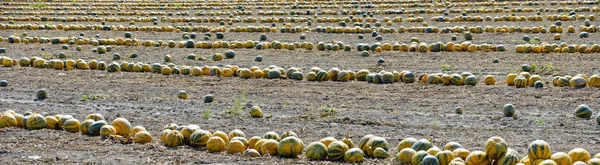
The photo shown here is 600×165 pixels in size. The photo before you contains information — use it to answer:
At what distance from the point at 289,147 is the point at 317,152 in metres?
0.29

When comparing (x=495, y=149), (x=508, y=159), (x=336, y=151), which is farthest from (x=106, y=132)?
(x=508, y=159)

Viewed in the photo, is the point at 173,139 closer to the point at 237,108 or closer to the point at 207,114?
the point at 207,114

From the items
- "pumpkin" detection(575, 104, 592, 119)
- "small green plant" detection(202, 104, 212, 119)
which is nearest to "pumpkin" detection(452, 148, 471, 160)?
"pumpkin" detection(575, 104, 592, 119)

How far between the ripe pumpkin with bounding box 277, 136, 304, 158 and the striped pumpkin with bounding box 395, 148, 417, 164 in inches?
39.0

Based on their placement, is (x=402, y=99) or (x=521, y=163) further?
(x=402, y=99)

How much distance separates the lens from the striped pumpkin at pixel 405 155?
7.64 meters

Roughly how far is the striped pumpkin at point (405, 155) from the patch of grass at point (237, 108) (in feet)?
12.2

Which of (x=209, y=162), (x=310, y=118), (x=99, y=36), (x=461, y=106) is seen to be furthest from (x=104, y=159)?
(x=99, y=36)

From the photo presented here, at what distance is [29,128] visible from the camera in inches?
378

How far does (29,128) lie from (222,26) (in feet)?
51.0

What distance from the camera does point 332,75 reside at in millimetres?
14242

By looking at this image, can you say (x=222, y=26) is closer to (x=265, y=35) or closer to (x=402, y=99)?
(x=265, y=35)

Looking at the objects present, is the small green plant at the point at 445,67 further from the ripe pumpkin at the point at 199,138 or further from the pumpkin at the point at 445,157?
the pumpkin at the point at 445,157

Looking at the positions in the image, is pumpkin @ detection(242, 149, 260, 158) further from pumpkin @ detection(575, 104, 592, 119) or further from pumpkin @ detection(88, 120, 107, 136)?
pumpkin @ detection(575, 104, 592, 119)
